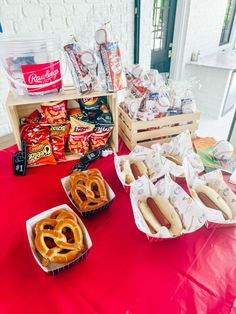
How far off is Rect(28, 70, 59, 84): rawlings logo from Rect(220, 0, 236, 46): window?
327 cm

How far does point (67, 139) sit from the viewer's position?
3.11 feet

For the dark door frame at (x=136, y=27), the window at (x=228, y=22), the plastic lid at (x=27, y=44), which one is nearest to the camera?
the plastic lid at (x=27, y=44)

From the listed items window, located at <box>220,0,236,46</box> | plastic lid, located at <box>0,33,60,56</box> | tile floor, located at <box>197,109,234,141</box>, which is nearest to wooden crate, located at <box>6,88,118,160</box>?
plastic lid, located at <box>0,33,60,56</box>

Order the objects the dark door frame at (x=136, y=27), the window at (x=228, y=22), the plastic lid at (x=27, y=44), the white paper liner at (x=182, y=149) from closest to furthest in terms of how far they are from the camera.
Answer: the plastic lid at (x=27, y=44) < the white paper liner at (x=182, y=149) < the dark door frame at (x=136, y=27) < the window at (x=228, y=22)

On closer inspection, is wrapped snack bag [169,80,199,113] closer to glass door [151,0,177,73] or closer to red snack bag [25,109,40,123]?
red snack bag [25,109,40,123]

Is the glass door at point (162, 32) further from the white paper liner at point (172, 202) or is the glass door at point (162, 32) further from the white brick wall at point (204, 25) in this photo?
the white paper liner at point (172, 202)

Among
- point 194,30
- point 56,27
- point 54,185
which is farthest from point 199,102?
point 54,185

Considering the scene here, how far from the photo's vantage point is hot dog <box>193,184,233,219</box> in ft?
2.04

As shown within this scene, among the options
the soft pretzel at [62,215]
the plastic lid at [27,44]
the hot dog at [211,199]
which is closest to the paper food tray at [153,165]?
the hot dog at [211,199]

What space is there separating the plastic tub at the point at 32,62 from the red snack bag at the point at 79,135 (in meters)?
0.18

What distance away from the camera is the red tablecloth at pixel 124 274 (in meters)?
0.47

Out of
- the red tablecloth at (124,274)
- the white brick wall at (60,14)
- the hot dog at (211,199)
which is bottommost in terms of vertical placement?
the red tablecloth at (124,274)

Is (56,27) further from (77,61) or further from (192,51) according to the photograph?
(192,51)

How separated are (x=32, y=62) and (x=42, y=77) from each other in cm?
6
